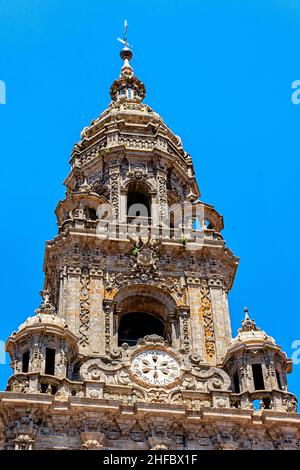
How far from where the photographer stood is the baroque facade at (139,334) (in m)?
38.0

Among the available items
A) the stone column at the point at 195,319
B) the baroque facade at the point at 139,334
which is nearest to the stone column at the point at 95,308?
the baroque facade at the point at 139,334

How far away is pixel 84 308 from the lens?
145 ft

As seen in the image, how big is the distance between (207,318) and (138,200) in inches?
391

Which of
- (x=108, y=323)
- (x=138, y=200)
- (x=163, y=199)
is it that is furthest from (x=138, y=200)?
(x=108, y=323)

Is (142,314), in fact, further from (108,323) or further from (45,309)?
(45,309)

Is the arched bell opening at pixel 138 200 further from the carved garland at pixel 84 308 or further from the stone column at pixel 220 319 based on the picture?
the stone column at pixel 220 319

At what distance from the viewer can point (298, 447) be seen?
3875 cm

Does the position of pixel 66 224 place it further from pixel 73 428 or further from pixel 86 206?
pixel 73 428

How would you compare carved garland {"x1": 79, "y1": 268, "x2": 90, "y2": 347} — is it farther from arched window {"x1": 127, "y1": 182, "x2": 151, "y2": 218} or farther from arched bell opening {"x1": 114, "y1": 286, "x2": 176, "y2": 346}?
arched window {"x1": 127, "y1": 182, "x2": 151, "y2": 218}

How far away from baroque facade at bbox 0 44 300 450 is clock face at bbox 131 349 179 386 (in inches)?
2.0

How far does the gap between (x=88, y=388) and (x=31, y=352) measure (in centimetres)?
275

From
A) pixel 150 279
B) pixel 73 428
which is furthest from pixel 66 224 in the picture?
pixel 73 428

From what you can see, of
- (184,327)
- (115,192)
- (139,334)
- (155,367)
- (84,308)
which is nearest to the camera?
(155,367)

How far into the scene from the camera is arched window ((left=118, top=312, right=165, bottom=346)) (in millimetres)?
46750
